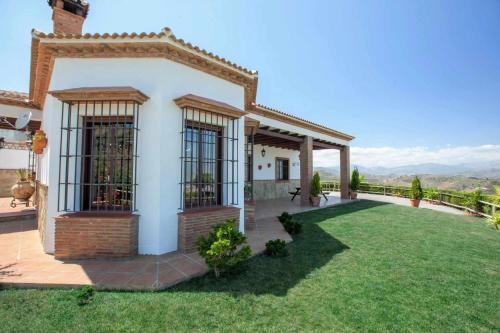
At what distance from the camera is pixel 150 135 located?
438cm

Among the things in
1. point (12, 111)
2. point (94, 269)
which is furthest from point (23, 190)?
point (94, 269)

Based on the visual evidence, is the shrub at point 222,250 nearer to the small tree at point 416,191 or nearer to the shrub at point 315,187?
the shrub at point 315,187

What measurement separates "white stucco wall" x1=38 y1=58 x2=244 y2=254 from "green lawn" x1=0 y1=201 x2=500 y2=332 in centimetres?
152

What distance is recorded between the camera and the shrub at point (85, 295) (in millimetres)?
2691

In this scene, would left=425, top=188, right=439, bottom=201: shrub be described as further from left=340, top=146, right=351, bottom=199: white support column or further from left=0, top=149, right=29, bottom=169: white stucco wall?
left=0, top=149, right=29, bottom=169: white stucco wall

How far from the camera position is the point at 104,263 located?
149 inches

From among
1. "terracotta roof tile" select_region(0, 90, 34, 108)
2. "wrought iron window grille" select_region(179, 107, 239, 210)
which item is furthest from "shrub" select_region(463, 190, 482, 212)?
"terracotta roof tile" select_region(0, 90, 34, 108)

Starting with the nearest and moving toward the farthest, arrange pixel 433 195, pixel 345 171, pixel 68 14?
1. pixel 68 14
2. pixel 345 171
3. pixel 433 195

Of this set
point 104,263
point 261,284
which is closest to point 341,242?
point 261,284

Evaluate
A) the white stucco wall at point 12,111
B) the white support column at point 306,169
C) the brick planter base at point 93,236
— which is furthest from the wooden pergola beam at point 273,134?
the white stucco wall at point 12,111

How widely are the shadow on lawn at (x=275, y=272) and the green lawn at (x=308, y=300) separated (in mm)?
15

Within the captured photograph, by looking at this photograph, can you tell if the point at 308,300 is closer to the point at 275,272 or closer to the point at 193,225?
the point at 275,272

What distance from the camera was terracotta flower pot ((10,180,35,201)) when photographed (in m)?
8.55

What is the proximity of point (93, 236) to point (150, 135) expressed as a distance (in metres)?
2.07
